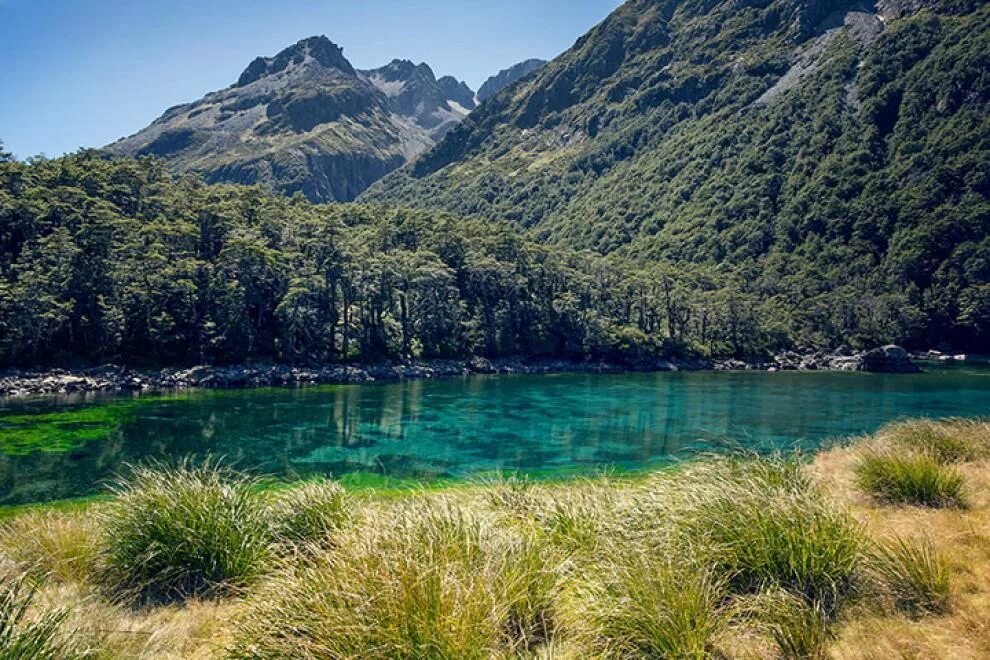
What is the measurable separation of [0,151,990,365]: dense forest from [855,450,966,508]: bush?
→ 2185 inches

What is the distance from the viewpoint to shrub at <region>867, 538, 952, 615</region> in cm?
481

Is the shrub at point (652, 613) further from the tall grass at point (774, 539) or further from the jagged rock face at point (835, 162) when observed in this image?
the jagged rock face at point (835, 162)

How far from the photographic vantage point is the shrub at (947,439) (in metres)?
10.4

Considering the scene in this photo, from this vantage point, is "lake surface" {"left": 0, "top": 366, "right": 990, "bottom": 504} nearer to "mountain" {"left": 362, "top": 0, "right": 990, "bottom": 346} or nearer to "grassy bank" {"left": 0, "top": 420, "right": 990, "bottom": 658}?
"grassy bank" {"left": 0, "top": 420, "right": 990, "bottom": 658}

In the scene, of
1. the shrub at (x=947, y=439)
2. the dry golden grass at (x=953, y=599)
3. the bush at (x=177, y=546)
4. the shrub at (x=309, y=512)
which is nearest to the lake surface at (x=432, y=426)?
the shrub at (x=947, y=439)

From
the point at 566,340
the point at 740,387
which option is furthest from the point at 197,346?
the point at 740,387

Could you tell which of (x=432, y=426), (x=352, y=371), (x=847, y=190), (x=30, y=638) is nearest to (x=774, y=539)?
(x=30, y=638)

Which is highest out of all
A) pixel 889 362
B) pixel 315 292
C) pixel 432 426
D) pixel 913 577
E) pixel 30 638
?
pixel 315 292

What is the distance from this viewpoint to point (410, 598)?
3.90 metres

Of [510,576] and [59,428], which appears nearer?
[510,576]

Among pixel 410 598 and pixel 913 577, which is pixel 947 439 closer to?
pixel 913 577

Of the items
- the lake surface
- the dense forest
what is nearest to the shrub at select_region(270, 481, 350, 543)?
the lake surface

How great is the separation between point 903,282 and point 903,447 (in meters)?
120

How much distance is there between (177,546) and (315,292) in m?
58.2
